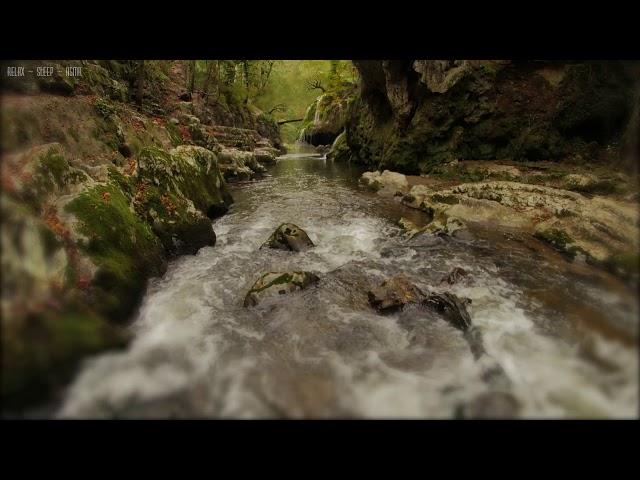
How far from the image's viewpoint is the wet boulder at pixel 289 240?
10.7 meters

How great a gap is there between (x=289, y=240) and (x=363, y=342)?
537 centimetres

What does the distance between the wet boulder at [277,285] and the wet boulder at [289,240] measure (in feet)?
8.28

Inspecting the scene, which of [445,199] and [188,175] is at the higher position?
[188,175]

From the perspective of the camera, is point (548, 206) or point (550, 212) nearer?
point (550, 212)

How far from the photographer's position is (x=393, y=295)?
287 inches

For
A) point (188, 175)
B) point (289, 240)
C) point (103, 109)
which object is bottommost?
point (289, 240)

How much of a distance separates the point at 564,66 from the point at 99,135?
23.1 meters

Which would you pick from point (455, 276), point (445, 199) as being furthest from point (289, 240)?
point (445, 199)

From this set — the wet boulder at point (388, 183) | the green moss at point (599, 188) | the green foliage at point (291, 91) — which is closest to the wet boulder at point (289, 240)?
the wet boulder at point (388, 183)

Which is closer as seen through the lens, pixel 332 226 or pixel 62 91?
pixel 62 91

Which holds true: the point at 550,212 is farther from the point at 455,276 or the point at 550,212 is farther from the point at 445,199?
the point at 455,276
